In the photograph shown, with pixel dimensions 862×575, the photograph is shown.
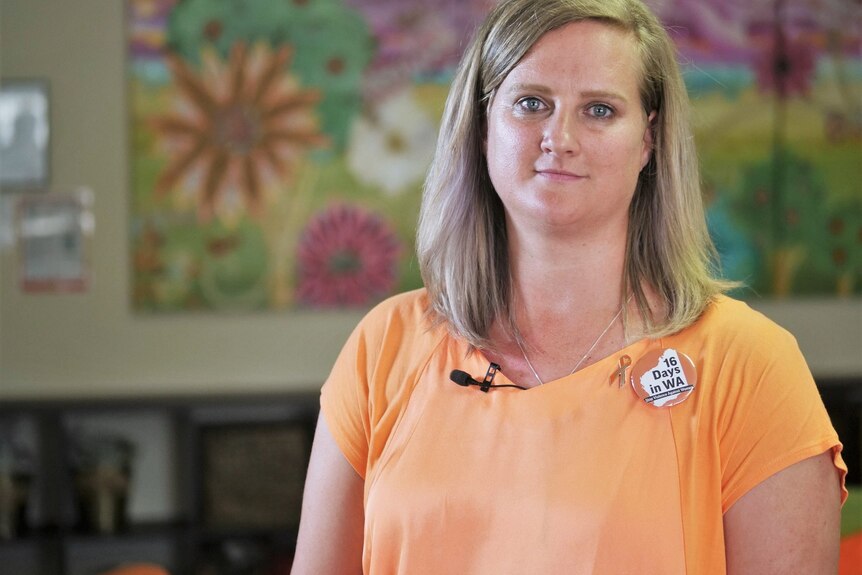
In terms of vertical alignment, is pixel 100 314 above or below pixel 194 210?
below

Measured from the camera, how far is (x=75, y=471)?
3.60 m

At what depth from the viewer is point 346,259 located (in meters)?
3.85

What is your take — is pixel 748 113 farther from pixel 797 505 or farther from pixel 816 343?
pixel 797 505

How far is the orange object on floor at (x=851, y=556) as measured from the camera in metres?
1.72

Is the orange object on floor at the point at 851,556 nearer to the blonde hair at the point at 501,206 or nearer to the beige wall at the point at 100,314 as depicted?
the blonde hair at the point at 501,206

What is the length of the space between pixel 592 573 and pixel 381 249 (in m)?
2.72

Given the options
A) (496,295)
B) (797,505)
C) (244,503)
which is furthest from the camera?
(244,503)

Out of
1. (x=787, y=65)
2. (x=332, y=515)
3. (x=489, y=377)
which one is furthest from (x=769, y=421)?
(x=787, y=65)

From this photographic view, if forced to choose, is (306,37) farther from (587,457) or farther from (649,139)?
(587,457)

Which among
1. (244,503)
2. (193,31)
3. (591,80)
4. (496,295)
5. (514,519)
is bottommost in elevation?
(244,503)

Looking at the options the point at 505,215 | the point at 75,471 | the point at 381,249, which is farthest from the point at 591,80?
the point at 75,471

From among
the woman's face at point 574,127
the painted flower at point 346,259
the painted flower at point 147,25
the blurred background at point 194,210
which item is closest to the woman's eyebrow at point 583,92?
the woman's face at point 574,127

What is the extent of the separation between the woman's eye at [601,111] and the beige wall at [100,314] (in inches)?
105

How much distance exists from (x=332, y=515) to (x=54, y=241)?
2.74 meters
